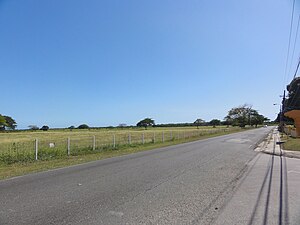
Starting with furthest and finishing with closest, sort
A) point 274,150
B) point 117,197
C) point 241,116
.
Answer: point 241,116 < point 274,150 < point 117,197

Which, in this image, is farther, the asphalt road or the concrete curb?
the concrete curb

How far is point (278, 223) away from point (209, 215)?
1188 millimetres

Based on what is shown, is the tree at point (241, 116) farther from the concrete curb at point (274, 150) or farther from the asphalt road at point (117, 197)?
the asphalt road at point (117, 197)

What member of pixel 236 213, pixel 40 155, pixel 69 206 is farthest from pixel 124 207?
pixel 40 155

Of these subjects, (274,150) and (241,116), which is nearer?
(274,150)

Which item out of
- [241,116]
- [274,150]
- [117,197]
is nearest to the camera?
[117,197]

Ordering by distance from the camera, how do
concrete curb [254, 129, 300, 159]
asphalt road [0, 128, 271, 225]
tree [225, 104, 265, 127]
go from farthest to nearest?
1. tree [225, 104, 265, 127]
2. concrete curb [254, 129, 300, 159]
3. asphalt road [0, 128, 271, 225]

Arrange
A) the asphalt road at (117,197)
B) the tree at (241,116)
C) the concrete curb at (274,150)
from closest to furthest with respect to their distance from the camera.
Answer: the asphalt road at (117,197) → the concrete curb at (274,150) → the tree at (241,116)

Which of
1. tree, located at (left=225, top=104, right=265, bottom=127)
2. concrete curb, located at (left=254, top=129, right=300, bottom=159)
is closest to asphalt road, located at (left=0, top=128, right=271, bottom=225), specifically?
concrete curb, located at (left=254, top=129, right=300, bottom=159)

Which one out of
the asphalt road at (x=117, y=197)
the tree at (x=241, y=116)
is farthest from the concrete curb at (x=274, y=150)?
the tree at (x=241, y=116)

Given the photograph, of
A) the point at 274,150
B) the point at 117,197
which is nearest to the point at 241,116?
the point at 274,150

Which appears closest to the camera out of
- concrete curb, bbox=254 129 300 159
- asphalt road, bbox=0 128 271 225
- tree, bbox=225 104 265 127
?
asphalt road, bbox=0 128 271 225

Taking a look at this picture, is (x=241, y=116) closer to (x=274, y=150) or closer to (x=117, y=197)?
(x=274, y=150)

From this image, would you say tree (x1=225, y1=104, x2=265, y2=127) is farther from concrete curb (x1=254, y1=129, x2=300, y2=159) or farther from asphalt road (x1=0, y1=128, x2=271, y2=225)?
asphalt road (x1=0, y1=128, x2=271, y2=225)
